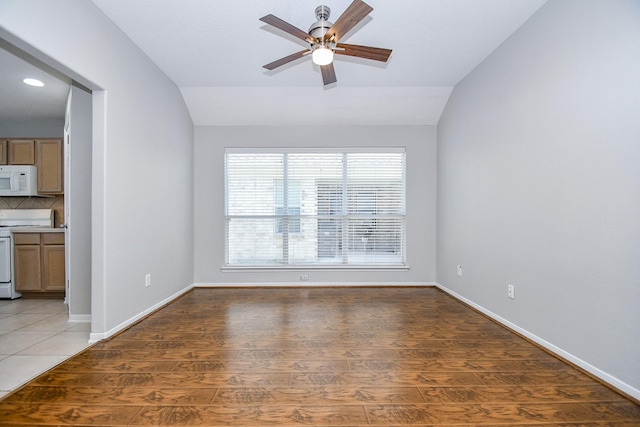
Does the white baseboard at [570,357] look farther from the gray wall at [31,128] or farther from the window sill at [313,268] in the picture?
the gray wall at [31,128]

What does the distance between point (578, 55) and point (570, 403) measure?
237 centimetres

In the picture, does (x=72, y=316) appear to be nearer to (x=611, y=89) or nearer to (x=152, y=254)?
(x=152, y=254)

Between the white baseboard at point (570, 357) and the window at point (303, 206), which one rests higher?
the window at point (303, 206)

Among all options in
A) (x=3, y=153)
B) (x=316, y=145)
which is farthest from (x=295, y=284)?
(x=3, y=153)

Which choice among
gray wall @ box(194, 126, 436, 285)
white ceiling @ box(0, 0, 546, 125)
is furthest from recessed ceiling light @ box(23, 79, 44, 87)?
gray wall @ box(194, 126, 436, 285)

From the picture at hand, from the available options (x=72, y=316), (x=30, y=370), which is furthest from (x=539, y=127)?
(x=72, y=316)

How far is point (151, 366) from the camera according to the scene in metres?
2.20

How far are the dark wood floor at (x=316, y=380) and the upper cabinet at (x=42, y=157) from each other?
284 cm

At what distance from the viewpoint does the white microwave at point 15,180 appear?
4.22 meters

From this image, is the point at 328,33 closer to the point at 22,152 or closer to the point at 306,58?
the point at 306,58

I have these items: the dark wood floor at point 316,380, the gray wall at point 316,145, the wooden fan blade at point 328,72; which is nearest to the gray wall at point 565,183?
the dark wood floor at point 316,380

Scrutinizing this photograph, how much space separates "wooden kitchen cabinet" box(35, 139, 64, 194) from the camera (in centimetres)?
429

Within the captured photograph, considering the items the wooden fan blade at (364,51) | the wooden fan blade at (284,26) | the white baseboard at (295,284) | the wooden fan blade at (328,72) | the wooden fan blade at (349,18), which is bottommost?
the white baseboard at (295,284)

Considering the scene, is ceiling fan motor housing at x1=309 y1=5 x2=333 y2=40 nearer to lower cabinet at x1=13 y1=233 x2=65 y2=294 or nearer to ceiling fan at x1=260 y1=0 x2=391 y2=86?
ceiling fan at x1=260 y1=0 x2=391 y2=86
